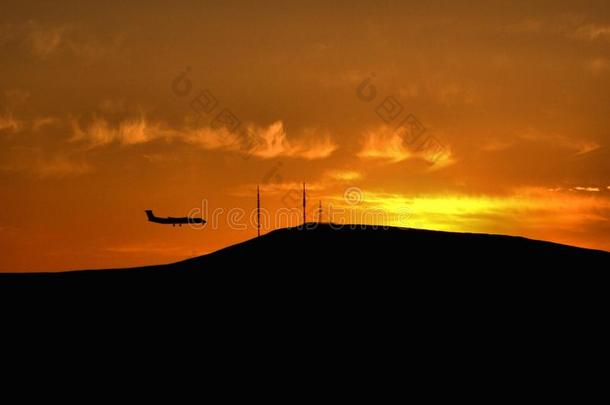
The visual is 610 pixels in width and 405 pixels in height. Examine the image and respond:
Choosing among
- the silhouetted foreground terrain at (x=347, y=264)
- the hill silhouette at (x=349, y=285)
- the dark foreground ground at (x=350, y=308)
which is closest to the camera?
the dark foreground ground at (x=350, y=308)

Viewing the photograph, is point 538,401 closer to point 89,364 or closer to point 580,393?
point 580,393

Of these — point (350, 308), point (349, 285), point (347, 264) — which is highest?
point (347, 264)

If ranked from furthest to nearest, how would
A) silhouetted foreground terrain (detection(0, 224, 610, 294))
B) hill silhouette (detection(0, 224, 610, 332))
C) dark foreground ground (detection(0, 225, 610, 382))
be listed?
silhouetted foreground terrain (detection(0, 224, 610, 294)) → hill silhouette (detection(0, 224, 610, 332)) → dark foreground ground (detection(0, 225, 610, 382))

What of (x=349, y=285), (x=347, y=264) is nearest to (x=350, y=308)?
(x=349, y=285)

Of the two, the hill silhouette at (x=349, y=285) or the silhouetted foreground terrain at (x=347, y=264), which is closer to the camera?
the hill silhouette at (x=349, y=285)

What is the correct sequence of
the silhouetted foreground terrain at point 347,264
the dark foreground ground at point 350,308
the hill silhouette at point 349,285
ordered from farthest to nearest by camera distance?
the silhouetted foreground terrain at point 347,264 < the hill silhouette at point 349,285 < the dark foreground ground at point 350,308

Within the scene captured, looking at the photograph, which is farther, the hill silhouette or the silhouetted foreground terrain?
the silhouetted foreground terrain

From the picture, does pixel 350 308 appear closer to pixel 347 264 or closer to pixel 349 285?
pixel 349 285

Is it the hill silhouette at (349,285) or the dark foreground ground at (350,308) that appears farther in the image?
the hill silhouette at (349,285)
